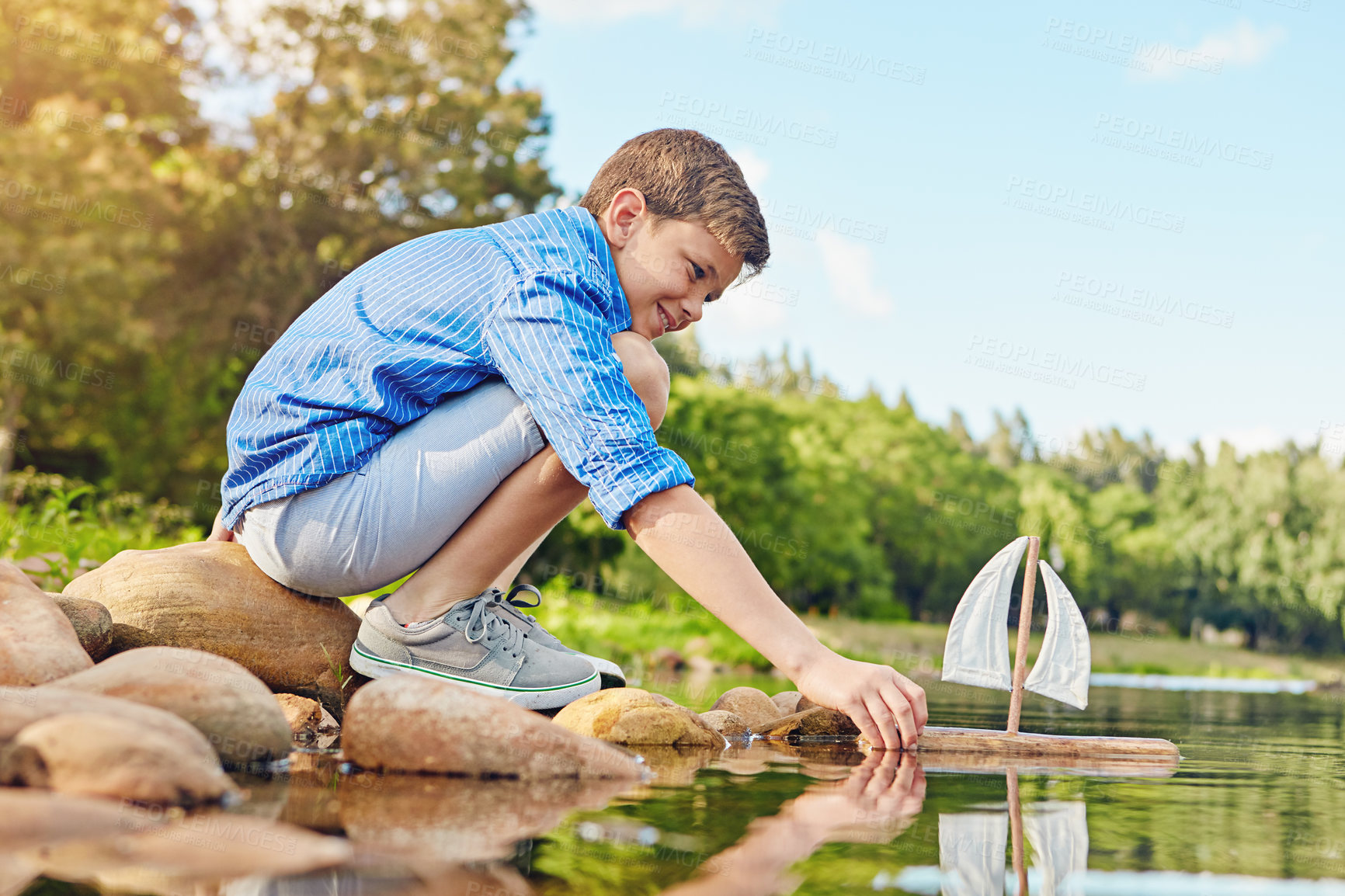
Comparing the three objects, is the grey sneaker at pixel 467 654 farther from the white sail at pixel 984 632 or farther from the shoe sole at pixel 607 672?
the white sail at pixel 984 632

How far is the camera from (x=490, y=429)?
271 centimetres

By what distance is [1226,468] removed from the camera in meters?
48.4

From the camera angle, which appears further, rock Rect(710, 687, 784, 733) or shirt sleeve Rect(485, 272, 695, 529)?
rock Rect(710, 687, 784, 733)

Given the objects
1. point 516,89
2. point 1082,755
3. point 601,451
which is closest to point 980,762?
point 1082,755

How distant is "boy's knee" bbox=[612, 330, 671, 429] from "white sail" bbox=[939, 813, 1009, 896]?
1.35m

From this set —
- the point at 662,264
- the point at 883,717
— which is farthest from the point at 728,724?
the point at 662,264

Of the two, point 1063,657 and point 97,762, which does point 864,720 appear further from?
point 97,762

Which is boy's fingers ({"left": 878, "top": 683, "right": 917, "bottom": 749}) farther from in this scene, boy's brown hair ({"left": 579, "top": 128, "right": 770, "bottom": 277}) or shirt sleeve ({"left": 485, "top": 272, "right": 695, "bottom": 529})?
boy's brown hair ({"left": 579, "top": 128, "right": 770, "bottom": 277})

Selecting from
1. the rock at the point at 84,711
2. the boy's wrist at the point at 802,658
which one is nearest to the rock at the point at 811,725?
the boy's wrist at the point at 802,658

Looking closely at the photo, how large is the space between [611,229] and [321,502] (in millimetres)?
1077

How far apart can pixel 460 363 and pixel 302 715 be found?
3.19ft

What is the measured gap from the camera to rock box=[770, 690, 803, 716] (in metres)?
3.51

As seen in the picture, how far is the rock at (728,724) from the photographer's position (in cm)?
313

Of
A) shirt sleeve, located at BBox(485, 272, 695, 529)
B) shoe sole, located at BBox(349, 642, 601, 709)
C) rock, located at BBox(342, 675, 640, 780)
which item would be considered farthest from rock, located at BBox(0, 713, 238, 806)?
shoe sole, located at BBox(349, 642, 601, 709)
